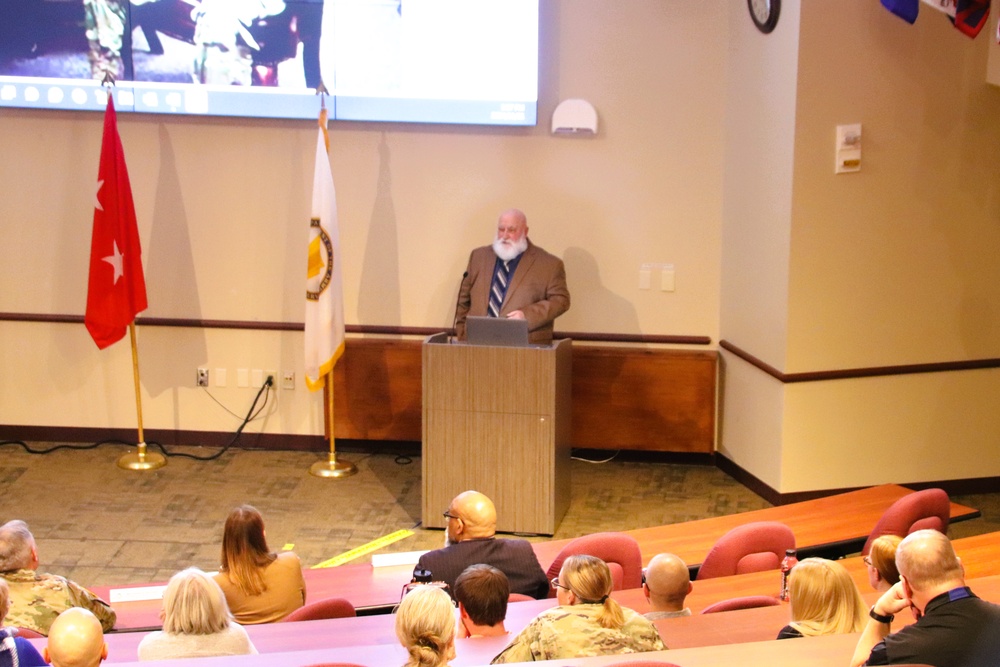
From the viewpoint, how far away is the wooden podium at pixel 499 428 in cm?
598

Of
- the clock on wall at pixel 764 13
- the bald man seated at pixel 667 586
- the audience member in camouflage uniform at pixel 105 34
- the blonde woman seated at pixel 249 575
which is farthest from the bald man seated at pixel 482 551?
the audience member in camouflage uniform at pixel 105 34

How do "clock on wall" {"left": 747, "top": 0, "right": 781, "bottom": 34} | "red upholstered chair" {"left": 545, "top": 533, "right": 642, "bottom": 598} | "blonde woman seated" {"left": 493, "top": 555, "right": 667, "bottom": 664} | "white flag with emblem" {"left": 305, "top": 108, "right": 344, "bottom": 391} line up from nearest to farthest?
"blonde woman seated" {"left": 493, "top": 555, "right": 667, "bottom": 664}, "red upholstered chair" {"left": 545, "top": 533, "right": 642, "bottom": 598}, "clock on wall" {"left": 747, "top": 0, "right": 781, "bottom": 34}, "white flag with emblem" {"left": 305, "top": 108, "right": 344, "bottom": 391}

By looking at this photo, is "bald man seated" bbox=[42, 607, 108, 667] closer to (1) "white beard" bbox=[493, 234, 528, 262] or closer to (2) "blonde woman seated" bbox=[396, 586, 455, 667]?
(2) "blonde woman seated" bbox=[396, 586, 455, 667]

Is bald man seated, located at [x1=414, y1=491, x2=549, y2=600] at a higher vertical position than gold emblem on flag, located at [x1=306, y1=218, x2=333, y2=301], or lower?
lower

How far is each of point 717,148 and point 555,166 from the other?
968 millimetres

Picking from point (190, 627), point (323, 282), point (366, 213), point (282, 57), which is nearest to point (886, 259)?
point (366, 213)

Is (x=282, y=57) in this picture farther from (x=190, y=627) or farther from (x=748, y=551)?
(x=190, y=627)

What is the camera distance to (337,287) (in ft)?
23.0

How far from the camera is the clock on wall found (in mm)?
6277

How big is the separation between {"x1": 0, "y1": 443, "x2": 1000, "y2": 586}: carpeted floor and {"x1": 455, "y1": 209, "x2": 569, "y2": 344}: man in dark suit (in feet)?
3.45

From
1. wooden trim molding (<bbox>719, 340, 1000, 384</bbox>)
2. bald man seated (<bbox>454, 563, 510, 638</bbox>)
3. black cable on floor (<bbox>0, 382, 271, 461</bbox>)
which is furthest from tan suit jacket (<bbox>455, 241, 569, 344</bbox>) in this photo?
bald man seated (<bbox>454, 563, 510, 638</bbox>)

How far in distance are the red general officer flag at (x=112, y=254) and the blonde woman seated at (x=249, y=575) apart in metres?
3.43

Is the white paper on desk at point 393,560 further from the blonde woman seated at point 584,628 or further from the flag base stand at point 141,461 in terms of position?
the flag base stand at point 141,461

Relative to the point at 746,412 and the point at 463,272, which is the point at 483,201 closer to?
the point at 463,272
